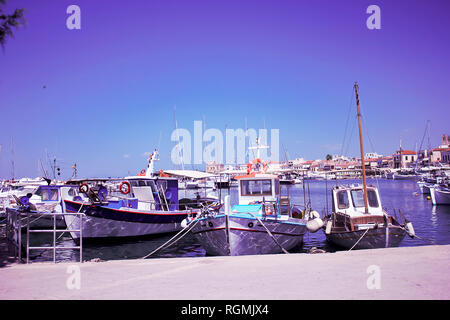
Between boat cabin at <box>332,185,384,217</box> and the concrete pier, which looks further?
boat cabin at <box>332,185,384,217</box>

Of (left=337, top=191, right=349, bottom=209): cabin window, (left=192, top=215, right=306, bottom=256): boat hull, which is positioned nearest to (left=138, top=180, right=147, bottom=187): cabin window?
(left=192, top=215, right=306, bottom=256): boat hull

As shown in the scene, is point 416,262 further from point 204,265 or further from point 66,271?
point 66,271

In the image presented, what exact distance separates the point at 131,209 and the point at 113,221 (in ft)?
3.58

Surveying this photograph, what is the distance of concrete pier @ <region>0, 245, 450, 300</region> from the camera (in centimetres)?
614

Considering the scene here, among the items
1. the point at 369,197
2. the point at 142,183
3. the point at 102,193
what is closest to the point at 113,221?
the point at 102,193

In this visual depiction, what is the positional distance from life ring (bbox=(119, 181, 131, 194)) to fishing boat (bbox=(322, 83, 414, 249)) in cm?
1165

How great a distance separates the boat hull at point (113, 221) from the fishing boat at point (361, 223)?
971cm

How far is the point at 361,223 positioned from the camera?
14984mm

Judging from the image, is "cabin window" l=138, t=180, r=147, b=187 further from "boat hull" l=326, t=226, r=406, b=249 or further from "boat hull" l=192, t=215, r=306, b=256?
"boat hull" l=326, t=226, r=406, b=249

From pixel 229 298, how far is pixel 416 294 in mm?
3069

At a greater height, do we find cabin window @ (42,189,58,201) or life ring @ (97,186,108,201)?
life ring @ (97,186,108,201)

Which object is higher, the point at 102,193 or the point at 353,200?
the point at 102,193

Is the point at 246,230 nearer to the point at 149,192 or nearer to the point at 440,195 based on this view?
the point at 149,192
